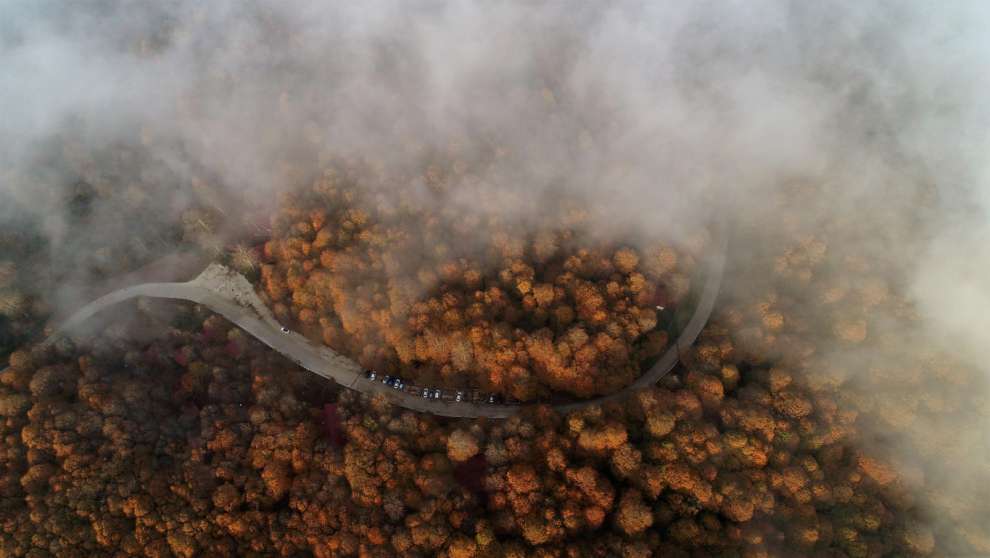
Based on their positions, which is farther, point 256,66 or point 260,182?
point 256,66

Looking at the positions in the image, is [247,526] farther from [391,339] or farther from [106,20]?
[106,20]

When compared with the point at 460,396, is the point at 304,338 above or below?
below

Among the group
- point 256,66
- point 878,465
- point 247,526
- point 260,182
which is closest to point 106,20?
point 256,66

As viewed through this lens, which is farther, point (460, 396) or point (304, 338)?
point (304, 338)

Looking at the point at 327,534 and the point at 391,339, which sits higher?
the point at 391,339

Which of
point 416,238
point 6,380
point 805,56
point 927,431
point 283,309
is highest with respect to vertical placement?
point 805,56

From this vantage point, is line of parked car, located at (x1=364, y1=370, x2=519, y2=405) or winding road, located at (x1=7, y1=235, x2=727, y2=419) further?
line of parked car, located at (x1=364, y1=370, x2=519, y2=405)

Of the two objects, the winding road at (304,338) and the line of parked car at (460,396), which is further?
the line of parked car at (460,396)

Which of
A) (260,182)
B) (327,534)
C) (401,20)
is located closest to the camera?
(327,534)
